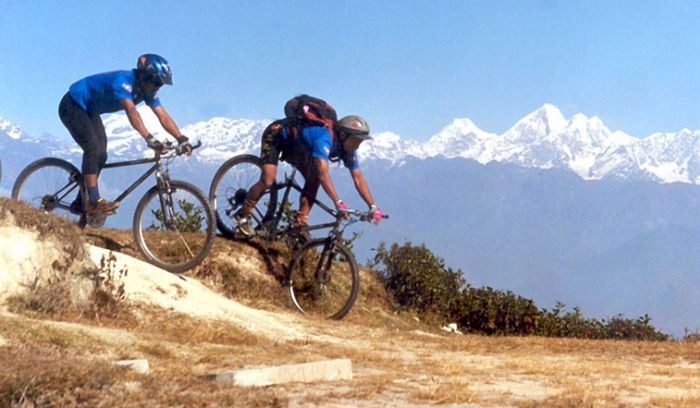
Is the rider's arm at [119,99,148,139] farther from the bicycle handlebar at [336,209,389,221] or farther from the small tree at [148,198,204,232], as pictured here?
the bicycle handlebar at [336,209,389,221]

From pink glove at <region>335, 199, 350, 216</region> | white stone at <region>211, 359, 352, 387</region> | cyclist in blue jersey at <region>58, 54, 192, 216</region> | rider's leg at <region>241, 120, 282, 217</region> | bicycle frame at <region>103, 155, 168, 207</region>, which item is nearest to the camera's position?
white stone at <region>211, 359, 352, 387</region>

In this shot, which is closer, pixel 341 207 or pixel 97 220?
pixel 97 220

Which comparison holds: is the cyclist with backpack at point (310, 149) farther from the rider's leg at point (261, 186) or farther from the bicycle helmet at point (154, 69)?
the bicycle helmet at point (154, 69)

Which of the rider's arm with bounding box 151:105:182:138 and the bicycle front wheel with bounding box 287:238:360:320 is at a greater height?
the rider's arm with bounding box 151:105:182:138

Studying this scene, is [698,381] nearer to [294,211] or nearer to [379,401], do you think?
[379,401]

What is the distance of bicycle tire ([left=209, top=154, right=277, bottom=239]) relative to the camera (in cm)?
1463

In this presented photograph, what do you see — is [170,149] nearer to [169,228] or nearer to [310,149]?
[169,228]

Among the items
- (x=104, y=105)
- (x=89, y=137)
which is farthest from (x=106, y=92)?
(x=89, y=137)

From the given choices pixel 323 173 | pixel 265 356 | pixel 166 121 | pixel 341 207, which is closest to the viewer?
pixel 265 356

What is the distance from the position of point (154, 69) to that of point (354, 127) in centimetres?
326

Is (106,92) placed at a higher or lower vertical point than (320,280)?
higher

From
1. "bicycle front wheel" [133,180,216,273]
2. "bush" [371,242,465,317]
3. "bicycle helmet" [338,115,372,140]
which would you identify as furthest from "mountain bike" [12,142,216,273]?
"bush" [371,242,465,317]

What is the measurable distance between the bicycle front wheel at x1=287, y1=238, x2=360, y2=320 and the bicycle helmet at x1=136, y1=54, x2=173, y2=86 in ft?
11.5

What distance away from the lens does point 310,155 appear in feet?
45.8
